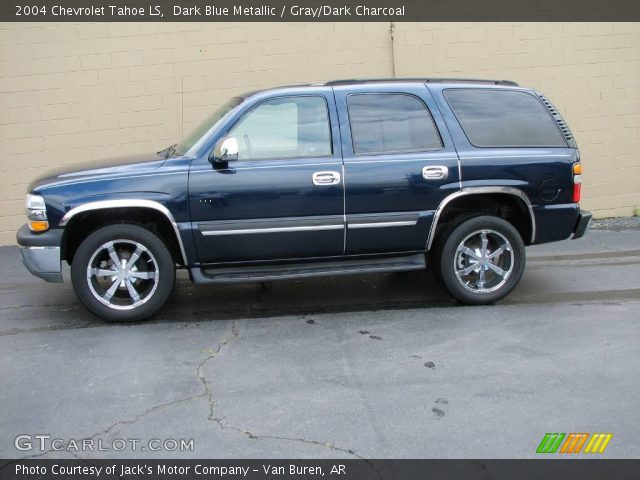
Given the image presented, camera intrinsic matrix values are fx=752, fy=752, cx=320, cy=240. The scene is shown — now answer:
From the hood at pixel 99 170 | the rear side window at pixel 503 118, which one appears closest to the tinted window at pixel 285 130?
the hood at pixel 99 170

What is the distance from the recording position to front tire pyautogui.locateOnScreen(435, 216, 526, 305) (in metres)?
6.37

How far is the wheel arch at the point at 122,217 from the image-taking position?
5.92 meters

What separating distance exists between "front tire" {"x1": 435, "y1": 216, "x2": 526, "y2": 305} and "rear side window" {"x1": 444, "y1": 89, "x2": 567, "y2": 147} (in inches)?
27.9

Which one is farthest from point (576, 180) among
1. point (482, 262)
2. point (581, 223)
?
point (482, 262)

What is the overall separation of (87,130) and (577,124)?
6.31 m

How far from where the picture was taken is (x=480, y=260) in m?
6.45

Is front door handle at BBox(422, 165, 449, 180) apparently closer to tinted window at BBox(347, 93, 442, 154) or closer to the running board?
tinted window at BBox(347, 93, 442, 154)

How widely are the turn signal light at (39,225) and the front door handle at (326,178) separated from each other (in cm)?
215

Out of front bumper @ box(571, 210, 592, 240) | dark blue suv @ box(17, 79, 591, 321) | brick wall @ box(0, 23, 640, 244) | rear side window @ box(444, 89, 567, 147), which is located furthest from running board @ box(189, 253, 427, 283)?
brick wall @ box(0, 23, 640, 244)

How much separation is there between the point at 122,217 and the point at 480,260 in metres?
3.03

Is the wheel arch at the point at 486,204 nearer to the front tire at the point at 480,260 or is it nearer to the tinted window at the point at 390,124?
the front tire at the point at 480,260
